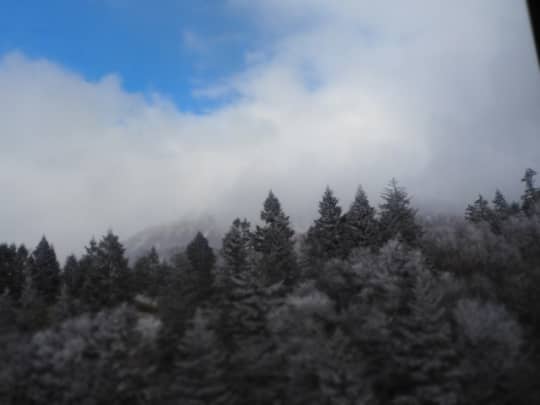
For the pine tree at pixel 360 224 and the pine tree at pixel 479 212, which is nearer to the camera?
the pine tree at pixel 360 224

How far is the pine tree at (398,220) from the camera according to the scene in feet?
193

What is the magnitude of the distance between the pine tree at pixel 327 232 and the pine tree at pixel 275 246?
340 centimetres

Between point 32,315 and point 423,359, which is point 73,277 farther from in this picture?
point 423,359

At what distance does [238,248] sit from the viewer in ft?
187

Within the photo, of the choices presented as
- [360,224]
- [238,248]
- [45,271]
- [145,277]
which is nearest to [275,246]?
[238,248]

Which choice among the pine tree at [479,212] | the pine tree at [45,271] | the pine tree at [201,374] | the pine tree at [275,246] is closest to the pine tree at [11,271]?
the pine tree at [45,271]

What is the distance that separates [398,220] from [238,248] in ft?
77.6

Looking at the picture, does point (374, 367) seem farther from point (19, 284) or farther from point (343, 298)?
point (19, 284)

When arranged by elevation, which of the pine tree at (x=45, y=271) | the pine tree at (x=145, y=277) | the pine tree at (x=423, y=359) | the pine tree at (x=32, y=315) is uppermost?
the pine tree at (x=45, y=271)

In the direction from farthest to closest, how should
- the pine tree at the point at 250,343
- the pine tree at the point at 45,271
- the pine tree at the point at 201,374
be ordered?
A: the pine tree at the point at 45,271, the pine tree at the point at 250,343, the pine tree at the point at 201,374

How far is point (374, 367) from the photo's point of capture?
3459 centimetres

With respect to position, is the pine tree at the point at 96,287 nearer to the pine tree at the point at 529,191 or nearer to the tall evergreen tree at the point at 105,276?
the tall evergreen tree at the point at 105,276

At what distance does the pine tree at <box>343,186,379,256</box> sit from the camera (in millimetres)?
57656

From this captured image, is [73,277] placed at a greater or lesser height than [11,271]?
lesser
